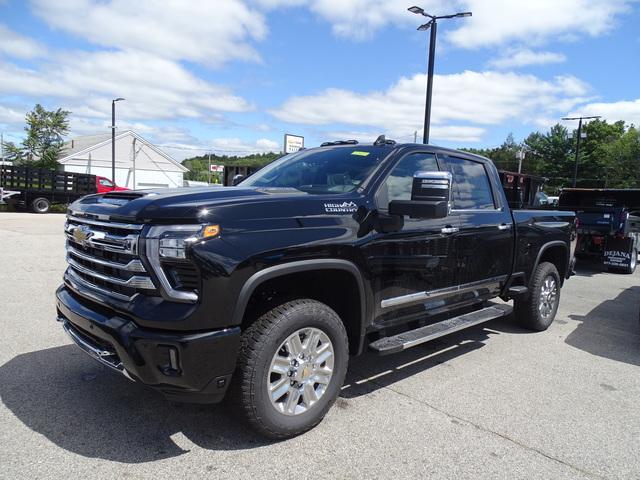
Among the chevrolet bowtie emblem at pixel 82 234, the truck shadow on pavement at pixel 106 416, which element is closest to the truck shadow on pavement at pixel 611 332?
the truck shadow on pavement at pixel 106 416

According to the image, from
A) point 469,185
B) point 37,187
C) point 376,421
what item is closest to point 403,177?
point 469,185

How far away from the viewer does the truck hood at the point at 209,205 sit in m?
2.63

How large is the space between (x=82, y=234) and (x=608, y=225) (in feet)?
36.4

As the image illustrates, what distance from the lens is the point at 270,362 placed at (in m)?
2.87

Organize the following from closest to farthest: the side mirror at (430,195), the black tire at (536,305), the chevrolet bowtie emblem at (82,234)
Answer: the chevrolet bowtie emblem at (82,234) → the side mirror at (430,195) → the black tire at (536,305)

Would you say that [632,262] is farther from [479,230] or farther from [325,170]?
[325,170]

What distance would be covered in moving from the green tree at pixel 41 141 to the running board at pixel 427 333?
4048cm

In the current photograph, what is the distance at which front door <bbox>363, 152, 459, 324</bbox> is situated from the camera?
3.50 metres

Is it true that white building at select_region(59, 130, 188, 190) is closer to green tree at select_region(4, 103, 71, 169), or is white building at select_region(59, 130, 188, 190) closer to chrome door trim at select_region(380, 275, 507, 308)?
green tree at select_region(4, 103, 71, 169)

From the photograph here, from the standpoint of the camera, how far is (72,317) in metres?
3.09

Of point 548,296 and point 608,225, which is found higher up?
point 608,225

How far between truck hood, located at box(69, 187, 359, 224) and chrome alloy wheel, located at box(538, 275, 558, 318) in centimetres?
358

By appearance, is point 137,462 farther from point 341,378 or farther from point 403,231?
point 403,231

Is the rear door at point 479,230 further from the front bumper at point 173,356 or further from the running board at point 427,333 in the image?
the front bumper at point 173,356
